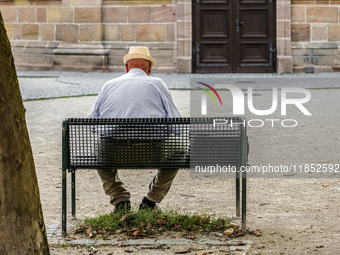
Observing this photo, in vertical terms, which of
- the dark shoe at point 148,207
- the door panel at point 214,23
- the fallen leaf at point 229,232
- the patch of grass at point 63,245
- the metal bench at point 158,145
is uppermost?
the door panel at point 214,23

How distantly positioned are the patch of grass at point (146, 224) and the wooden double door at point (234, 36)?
15479 millimetres

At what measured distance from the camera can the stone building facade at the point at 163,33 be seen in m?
21.0

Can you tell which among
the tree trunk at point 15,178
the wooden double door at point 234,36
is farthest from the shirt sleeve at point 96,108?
the wooden double door at point 234,36

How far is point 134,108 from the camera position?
19.7 ft

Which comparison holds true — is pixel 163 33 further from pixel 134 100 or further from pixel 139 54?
pixel 134 100

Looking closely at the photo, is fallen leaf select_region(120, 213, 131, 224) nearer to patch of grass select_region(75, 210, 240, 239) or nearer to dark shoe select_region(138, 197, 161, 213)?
patch of grass select_region(75, 210, 240, 239)

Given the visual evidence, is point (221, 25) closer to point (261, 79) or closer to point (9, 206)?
point (261, 79)

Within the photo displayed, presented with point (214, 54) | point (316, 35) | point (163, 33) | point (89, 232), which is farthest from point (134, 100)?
point (316, 35)

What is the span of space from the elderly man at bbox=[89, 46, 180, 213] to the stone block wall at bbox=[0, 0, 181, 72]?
14962 mm

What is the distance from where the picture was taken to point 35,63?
2195 cm

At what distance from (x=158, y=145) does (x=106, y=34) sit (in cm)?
1604

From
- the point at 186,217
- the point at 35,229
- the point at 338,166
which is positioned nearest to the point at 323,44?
the point at 338,166

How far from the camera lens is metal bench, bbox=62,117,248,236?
5.61 meters

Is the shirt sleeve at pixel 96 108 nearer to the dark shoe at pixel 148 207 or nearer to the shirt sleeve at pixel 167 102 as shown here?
the shirt sleeve at pixel 167 102
